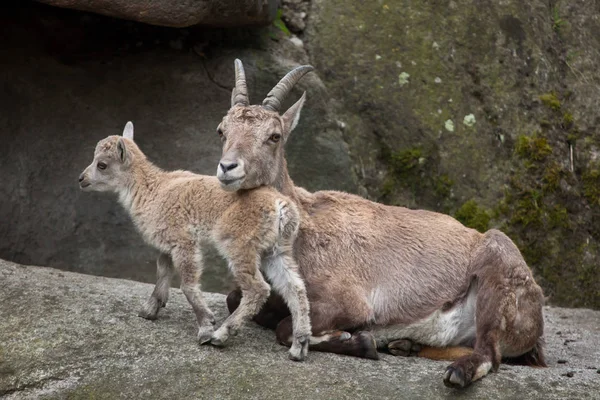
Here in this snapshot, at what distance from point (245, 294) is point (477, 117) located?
5819mm

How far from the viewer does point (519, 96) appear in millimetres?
11812

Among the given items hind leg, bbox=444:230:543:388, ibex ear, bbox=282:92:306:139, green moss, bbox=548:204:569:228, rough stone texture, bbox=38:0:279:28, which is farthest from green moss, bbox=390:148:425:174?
hind leg, bbox=444:230:543:388

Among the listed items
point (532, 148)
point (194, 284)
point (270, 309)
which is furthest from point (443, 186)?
point (194, 284)

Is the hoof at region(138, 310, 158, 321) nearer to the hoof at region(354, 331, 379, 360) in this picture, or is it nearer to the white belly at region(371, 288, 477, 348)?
the hoof at region(354, 331, 379, 360)

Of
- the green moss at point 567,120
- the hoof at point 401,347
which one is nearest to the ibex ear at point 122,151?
the hoof at point 401,347

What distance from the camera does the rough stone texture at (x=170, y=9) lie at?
8.80 m

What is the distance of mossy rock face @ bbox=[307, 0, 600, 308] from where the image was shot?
445 inches

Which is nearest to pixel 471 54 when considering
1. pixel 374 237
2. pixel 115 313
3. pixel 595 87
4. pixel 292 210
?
pixel 595 87

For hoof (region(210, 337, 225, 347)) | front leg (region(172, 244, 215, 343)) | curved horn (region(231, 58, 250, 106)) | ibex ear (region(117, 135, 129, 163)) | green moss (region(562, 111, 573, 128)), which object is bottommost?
hoof (region(210, 337, 225, 347))

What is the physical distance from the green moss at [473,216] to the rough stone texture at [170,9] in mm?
3774

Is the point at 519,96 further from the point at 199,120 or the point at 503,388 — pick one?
the point at 503,388

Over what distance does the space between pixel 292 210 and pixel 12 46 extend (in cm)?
503

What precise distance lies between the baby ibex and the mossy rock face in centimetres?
408

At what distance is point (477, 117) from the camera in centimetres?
1160
